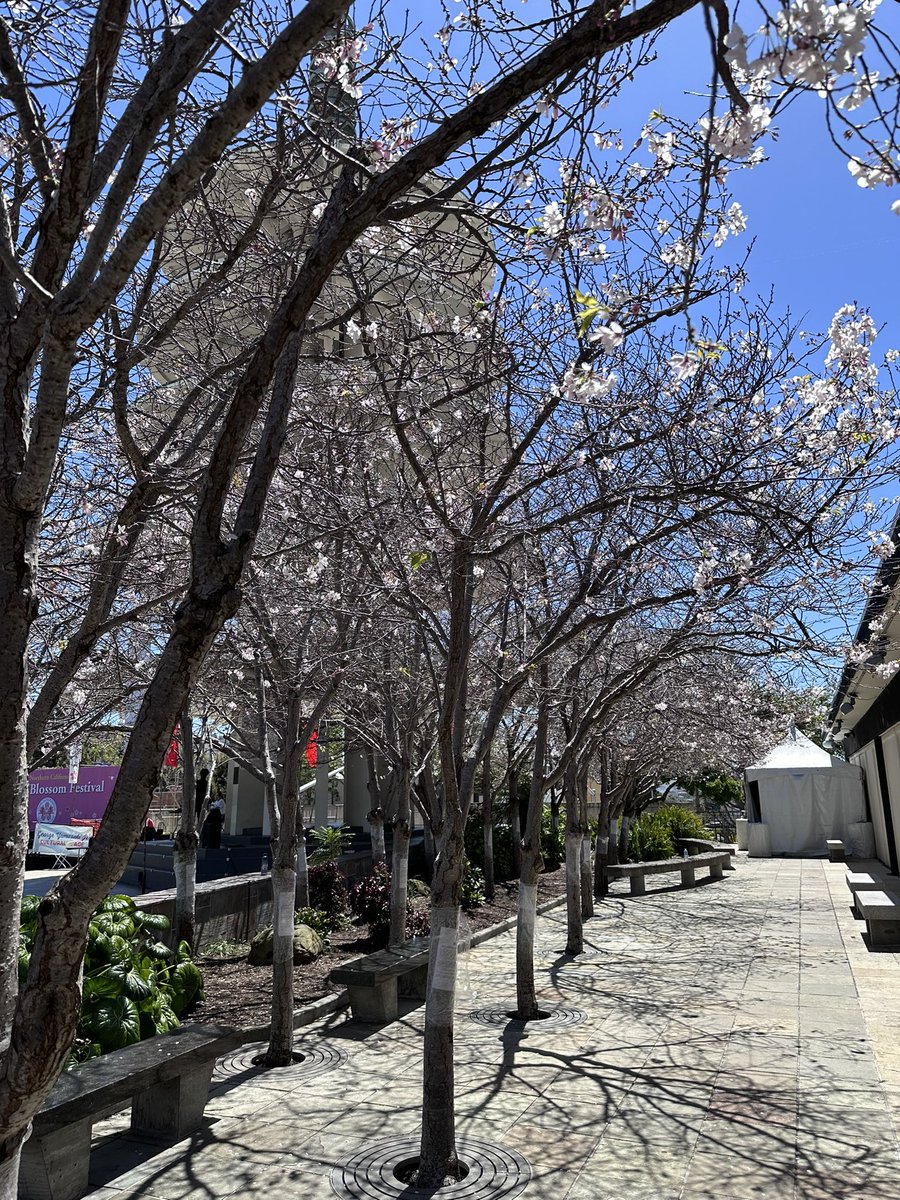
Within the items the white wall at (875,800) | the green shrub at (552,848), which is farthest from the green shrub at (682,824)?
the green shrub at (552,848)

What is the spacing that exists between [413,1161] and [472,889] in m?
10.7

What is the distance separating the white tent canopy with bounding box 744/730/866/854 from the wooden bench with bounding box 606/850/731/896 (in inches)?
299

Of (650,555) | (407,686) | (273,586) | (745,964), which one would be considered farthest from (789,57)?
(745,964)

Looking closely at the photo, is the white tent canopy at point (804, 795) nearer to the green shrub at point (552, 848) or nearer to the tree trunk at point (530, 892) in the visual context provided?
the green shrub at point (552, 848)

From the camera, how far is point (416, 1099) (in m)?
6.34

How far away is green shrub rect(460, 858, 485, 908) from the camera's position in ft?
50.2

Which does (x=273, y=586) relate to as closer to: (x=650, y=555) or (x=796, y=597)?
(x=650, y=555)

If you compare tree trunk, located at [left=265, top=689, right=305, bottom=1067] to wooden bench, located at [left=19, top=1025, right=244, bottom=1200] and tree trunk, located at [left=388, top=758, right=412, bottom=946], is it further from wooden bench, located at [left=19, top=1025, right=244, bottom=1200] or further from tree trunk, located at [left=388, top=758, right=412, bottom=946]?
tree trunk, located at [left=388, top=758, right=412, bottom=946]

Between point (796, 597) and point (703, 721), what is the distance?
7.46 meters

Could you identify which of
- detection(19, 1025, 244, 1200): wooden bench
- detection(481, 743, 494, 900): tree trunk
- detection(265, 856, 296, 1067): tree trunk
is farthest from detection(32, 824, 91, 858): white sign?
detection(19, 1025, 244, 1200): wooden bench

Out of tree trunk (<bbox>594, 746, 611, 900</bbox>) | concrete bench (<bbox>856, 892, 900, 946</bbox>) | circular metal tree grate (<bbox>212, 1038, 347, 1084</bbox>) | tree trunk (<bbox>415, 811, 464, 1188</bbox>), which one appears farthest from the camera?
tree trunk (<bbox>594, 746, 611, 900</bbox>)

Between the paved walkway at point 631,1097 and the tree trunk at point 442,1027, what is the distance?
51cm

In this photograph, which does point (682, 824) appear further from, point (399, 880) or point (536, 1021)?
point (536, 1021)

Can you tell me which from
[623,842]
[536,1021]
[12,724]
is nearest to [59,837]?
[536,1021]
